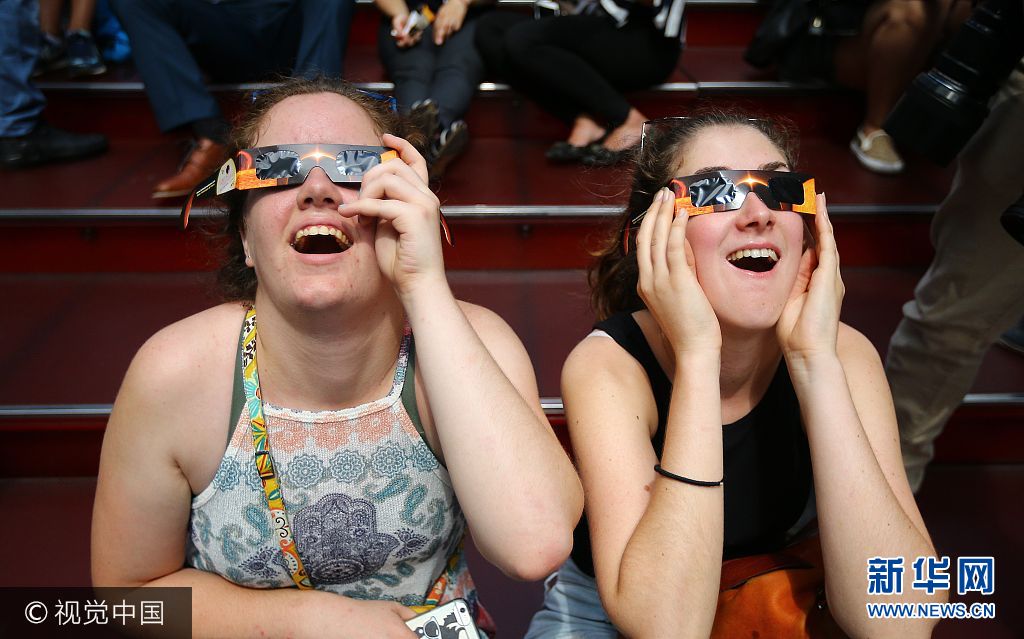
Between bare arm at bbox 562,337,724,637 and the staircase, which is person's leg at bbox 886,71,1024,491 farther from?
bare arm at bbox 562,337,724,637

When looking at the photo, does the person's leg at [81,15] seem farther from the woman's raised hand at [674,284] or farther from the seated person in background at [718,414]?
the woman's raised hand at [674,284]

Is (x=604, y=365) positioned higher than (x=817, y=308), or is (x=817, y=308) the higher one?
(x=817, y=308)

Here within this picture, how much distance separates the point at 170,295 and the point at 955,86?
2771 mm

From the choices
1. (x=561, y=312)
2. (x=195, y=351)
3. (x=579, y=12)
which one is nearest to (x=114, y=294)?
(x=561, y=312)

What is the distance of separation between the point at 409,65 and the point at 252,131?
86.3 inches

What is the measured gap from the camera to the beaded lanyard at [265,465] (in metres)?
1.36

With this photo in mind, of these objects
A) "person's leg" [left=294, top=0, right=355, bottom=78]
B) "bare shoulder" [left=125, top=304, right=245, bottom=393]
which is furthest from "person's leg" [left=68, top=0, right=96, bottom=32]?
"bare shoulder" [left=125, top=304, right=245, bottom=393]

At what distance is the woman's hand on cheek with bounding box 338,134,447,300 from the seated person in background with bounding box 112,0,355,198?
207 cm

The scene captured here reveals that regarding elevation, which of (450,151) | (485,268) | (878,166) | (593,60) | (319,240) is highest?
(319,240)

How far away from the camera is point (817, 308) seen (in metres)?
1.47

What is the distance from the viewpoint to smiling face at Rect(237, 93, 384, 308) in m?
1.28

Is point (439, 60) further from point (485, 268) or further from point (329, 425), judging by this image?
point (329, 425)

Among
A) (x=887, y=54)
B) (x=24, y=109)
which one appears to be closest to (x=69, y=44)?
(x=24, y=109)

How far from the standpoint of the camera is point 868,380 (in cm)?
158
